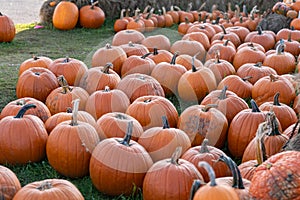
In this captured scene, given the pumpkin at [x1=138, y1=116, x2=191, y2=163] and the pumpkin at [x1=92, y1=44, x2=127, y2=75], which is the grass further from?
the pumpkin at [x1=92, y1=44, x2=127, y2=75]

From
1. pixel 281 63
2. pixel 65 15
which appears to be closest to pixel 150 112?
pixel 281 63

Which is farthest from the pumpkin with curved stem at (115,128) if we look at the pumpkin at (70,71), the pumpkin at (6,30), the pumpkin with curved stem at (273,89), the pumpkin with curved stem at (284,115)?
the pumpkin at (6,30)

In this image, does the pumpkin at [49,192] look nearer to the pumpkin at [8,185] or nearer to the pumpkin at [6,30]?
the pumpkin at [8,185]

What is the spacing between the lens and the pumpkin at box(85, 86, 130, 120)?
4.33 m

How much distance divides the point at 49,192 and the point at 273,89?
8.87ft

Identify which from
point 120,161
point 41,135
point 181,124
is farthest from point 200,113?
point 41,135

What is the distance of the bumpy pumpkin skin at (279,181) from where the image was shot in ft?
8.08

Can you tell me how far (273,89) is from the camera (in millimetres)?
4730

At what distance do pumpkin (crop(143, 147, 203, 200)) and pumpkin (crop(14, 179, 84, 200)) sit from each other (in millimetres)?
510

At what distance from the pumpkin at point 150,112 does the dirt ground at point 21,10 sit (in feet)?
23.2

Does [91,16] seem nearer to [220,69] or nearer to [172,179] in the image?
[220,69]

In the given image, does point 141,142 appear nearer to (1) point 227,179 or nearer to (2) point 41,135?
(2) point 41,135

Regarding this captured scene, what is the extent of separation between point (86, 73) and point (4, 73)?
5.23 feet

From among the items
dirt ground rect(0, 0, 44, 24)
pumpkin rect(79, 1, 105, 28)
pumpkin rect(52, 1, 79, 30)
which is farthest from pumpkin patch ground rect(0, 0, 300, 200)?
dirt ground rect(0, 0, 44, 24)
